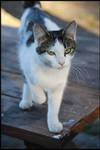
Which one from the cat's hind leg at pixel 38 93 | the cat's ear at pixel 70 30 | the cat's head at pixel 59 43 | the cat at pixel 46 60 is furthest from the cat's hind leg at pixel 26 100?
the cat's ear at pixel 70 30

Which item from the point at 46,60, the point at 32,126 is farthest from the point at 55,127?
the point at 46,60

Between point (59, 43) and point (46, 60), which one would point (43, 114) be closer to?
point (46, 60)

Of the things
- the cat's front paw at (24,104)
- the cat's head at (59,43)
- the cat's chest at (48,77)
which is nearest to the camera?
the cat's head at (59,43)

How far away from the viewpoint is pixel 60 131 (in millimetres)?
1085

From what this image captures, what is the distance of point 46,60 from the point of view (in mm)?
827

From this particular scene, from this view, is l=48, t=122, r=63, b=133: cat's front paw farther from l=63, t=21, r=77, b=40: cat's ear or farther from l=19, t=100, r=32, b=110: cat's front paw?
l=63, t=21, r=77, b=40: cat's ear

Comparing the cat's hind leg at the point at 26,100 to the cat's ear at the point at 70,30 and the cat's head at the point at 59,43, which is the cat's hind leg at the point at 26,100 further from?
the cat's ear at the point at 70,30

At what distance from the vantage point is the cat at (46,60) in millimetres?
688

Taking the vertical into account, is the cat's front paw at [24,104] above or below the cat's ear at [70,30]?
below

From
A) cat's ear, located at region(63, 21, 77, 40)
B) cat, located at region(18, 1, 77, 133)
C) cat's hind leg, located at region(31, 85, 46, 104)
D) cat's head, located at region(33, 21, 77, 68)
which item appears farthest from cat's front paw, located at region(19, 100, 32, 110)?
cat's ear, located at region(63, 21, 77, 40)

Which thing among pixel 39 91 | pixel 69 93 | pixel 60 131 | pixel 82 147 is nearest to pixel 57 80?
pixel 39 91

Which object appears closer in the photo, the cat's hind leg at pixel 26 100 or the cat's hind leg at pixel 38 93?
the cat's hind leg at pixel 38 93

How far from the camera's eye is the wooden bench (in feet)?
3.61

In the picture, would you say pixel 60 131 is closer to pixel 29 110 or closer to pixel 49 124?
pixel 49 124
